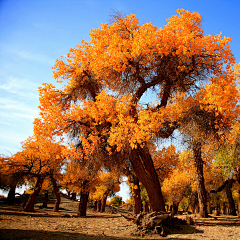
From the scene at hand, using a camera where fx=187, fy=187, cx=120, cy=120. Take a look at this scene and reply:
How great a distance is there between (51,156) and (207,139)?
558 inches

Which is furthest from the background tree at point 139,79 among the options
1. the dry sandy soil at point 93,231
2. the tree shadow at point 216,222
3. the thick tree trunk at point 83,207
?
the thick tree trunk at point 83,207

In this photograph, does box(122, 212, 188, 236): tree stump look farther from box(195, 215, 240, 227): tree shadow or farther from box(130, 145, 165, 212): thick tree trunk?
box(195, 215, 240, 227): tree shadow

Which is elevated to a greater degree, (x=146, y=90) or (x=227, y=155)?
(x=146, y=90)

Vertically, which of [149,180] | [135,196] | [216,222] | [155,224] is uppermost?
[149,180]

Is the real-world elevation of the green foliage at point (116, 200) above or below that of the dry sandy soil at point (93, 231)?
below

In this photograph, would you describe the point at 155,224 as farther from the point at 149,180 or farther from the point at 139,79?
the point at 139,79

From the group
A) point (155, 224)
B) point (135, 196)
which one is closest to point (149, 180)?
point (155, 224)

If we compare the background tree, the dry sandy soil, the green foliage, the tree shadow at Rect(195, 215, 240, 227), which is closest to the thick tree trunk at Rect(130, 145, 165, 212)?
the background tree

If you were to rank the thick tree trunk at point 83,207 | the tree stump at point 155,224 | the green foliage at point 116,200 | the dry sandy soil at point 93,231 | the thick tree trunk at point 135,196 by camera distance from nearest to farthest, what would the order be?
the dry sandy soil at point 93,231, the tree stump at point 155,224, the thick tree trunk at point 135,196, the thick tree trunk at point 83,207, the green foliage at point 116,200

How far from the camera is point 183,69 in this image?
850cm

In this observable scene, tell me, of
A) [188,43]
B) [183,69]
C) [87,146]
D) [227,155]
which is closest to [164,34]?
[188,43]

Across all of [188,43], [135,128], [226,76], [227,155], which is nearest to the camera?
[135,128]

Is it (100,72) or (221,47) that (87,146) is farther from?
(221,47)

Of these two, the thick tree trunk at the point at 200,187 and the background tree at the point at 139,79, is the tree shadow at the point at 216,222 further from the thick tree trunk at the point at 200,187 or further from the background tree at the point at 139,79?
the background tree at the point at 139,79
